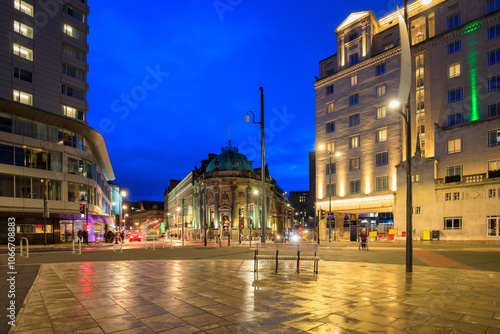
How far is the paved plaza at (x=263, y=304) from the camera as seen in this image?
5.64 m

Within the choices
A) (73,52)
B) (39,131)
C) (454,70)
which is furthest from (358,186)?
(73,52)

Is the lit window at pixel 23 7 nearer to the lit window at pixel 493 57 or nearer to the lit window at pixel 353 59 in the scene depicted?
the lit window at pixel 353 59

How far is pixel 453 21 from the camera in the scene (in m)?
40.4

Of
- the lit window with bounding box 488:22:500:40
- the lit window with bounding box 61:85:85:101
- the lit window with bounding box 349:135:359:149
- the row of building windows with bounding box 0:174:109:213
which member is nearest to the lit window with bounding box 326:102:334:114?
the lit window with bounding box 349:135:359:149

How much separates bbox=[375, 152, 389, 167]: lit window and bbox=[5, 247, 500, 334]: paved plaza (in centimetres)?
3428

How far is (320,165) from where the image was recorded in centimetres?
5200

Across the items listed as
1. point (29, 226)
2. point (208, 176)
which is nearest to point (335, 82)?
point (208, 176)

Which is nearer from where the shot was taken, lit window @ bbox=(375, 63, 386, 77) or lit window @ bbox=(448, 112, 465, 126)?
lit window @ bbox=(448, 112, 465, 126)

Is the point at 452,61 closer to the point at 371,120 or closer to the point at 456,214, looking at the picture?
the point at 371,120

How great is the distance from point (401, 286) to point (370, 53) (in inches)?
1765

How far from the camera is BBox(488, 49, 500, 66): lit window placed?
35.8m

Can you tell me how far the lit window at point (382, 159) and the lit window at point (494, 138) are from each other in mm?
11461

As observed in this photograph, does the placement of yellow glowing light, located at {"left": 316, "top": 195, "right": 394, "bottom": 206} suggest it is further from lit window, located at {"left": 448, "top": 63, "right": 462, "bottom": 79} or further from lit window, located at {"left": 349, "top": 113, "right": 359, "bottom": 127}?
lit window, located at {"left": 448, "top": 63, "right": 462, "bottom": 79}

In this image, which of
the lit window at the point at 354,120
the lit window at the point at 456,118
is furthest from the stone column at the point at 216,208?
the lit window at the point at 456,118
